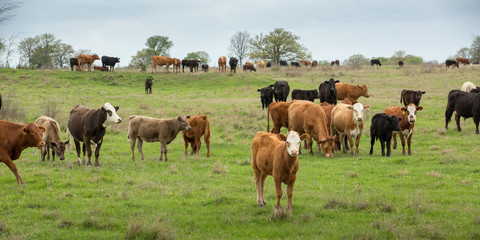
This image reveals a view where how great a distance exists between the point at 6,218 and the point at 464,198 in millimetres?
8667

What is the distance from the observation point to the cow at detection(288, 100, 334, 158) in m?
13.5

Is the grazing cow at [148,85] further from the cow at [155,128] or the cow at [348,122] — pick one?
the cow at [348,122]

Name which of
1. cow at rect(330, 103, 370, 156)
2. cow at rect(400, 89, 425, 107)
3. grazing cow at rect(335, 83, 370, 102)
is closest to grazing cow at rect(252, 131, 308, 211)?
cow at rect(330, 103, 370, 156)

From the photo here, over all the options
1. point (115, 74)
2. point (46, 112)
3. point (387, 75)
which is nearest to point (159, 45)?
point (115, 74)

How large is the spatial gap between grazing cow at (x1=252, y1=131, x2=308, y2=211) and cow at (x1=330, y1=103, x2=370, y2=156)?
6.55 meters

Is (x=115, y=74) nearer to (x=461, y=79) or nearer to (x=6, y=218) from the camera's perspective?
(x=461, y=79)

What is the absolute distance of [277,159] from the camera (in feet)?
24.3

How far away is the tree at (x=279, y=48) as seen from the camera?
72.8 metres

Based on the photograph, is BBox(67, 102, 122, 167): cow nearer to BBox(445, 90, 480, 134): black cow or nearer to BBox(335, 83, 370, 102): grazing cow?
BBox(445, 90, 480, 134): black cow

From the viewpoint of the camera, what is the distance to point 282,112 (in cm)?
1627

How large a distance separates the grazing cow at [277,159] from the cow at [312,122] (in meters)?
5.30

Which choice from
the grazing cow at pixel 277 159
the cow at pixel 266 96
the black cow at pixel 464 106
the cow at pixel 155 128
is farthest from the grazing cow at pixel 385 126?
the cow at pixel 266 96

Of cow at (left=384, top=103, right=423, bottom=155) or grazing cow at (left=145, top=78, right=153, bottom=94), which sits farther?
grazing cow at (left=145, top=78, right=153, bottom=94)

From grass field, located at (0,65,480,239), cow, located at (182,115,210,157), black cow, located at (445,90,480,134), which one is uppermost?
black cow, located at (445,90,480,134)
